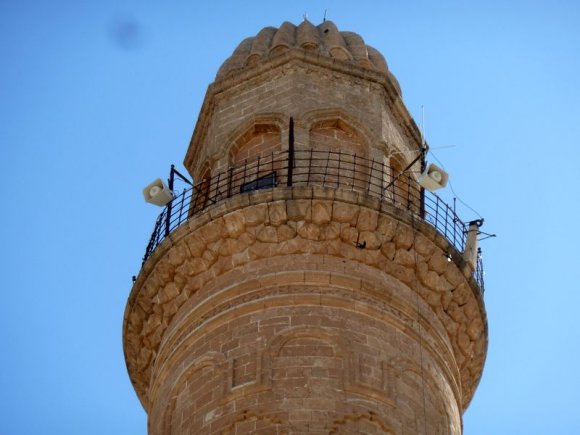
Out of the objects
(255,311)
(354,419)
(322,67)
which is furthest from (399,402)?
(322,67)

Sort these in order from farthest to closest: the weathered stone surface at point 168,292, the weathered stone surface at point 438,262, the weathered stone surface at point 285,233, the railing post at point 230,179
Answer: the railing post at point 230,179, the weathered stone surface at point 168,292, the weathered stone surface at point 438,262, the weathered stone surface at point 285,233

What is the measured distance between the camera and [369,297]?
1820cm

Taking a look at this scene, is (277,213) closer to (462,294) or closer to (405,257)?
(405,257)

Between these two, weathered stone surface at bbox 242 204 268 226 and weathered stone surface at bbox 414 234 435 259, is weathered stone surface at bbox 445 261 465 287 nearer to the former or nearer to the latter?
weathered stone surface at bbox 414 234 435 259

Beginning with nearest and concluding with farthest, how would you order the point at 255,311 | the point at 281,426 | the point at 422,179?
the point at 281,426
the point at 255,311
the point at 422,179

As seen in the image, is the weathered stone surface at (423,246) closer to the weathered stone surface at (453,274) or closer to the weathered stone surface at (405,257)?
the weathered stone surface at (405,257)

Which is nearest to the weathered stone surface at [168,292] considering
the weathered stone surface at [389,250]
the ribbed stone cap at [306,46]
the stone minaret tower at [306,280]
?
→ the stone minaret tower at [306,280]

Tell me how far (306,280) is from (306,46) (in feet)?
15.5

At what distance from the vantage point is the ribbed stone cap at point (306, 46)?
2180cm

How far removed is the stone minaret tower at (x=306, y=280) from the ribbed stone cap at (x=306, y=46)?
1.41 ft

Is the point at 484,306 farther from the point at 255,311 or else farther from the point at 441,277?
the point at 255,311

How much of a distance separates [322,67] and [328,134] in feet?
4.16

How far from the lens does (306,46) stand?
21.8 meters

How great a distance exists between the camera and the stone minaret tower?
17.2 meters
